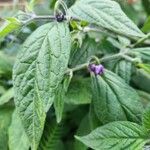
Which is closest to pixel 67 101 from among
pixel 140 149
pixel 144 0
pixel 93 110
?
pixel 93 110

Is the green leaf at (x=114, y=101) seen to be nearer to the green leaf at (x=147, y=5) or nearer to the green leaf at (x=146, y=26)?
the green leaf at (x=146, y=26)

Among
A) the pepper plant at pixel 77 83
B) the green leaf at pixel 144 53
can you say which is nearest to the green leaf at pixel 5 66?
the pepper plant at pixel 77 83

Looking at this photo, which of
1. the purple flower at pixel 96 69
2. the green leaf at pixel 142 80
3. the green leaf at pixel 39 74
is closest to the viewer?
the green leaf at pixel 39 74

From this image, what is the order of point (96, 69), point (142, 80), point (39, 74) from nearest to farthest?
point (39, 74) < point (96, 69) < point (142, 80)

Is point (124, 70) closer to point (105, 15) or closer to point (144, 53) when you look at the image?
point (144, 53)

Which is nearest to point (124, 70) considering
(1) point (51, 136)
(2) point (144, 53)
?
(2) point (144, 53)

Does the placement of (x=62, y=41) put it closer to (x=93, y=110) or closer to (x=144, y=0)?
(x=93, y=110)

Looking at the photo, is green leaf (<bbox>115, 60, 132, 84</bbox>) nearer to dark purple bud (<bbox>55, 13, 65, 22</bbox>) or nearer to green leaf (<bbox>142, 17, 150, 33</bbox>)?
green leaf (<bbox>142, 17, 150, 33</bbox>)
